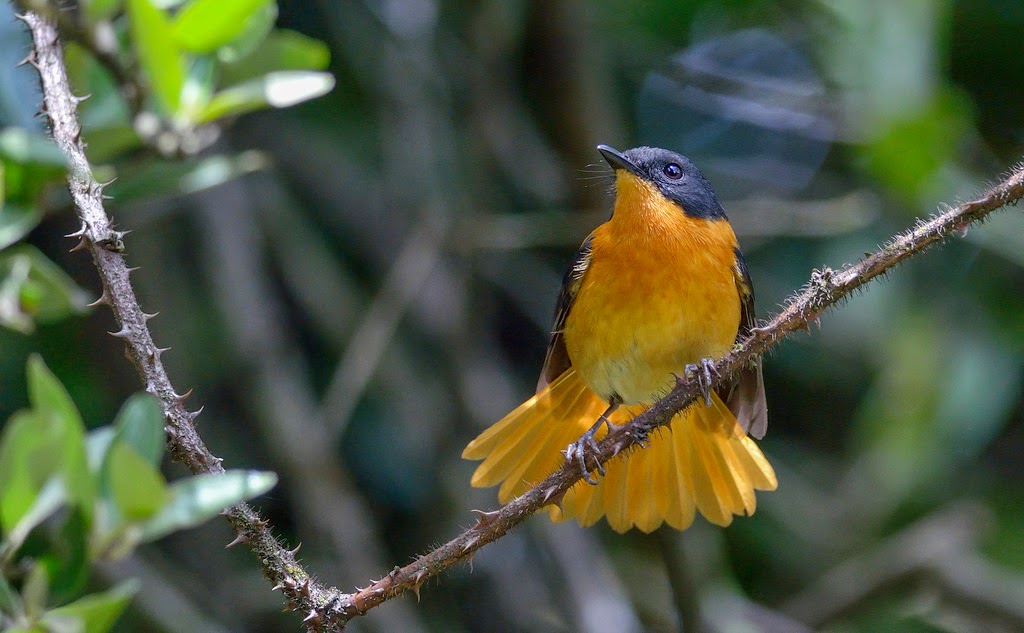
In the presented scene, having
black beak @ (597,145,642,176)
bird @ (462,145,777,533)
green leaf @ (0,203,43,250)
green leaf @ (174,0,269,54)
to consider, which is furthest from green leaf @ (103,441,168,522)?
black beak @ (597,145,642,176)

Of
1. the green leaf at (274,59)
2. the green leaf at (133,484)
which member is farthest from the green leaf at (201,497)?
the green leaf at (274,59)

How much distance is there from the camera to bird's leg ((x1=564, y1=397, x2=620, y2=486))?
2.37m

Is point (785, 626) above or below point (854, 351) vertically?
below

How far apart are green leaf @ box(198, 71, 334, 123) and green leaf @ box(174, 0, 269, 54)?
0.20 metres

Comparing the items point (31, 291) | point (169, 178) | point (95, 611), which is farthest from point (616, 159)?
point (95, 611)

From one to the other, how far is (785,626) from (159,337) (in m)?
3.00

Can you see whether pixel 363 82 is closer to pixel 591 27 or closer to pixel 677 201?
pixel 591 27

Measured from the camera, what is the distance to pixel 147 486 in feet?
4.26

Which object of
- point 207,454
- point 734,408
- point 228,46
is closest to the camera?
point 207,454

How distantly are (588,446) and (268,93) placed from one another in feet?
4.65

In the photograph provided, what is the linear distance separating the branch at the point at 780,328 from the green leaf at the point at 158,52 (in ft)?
3.67

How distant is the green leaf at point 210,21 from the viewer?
2.14 metres

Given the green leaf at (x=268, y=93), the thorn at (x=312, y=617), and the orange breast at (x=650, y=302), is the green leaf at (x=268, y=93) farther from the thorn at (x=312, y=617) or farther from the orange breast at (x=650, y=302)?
the orange breast at (x=650, y=302)

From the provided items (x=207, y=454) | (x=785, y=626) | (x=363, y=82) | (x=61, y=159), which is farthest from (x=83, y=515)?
(x=363, y=82)
